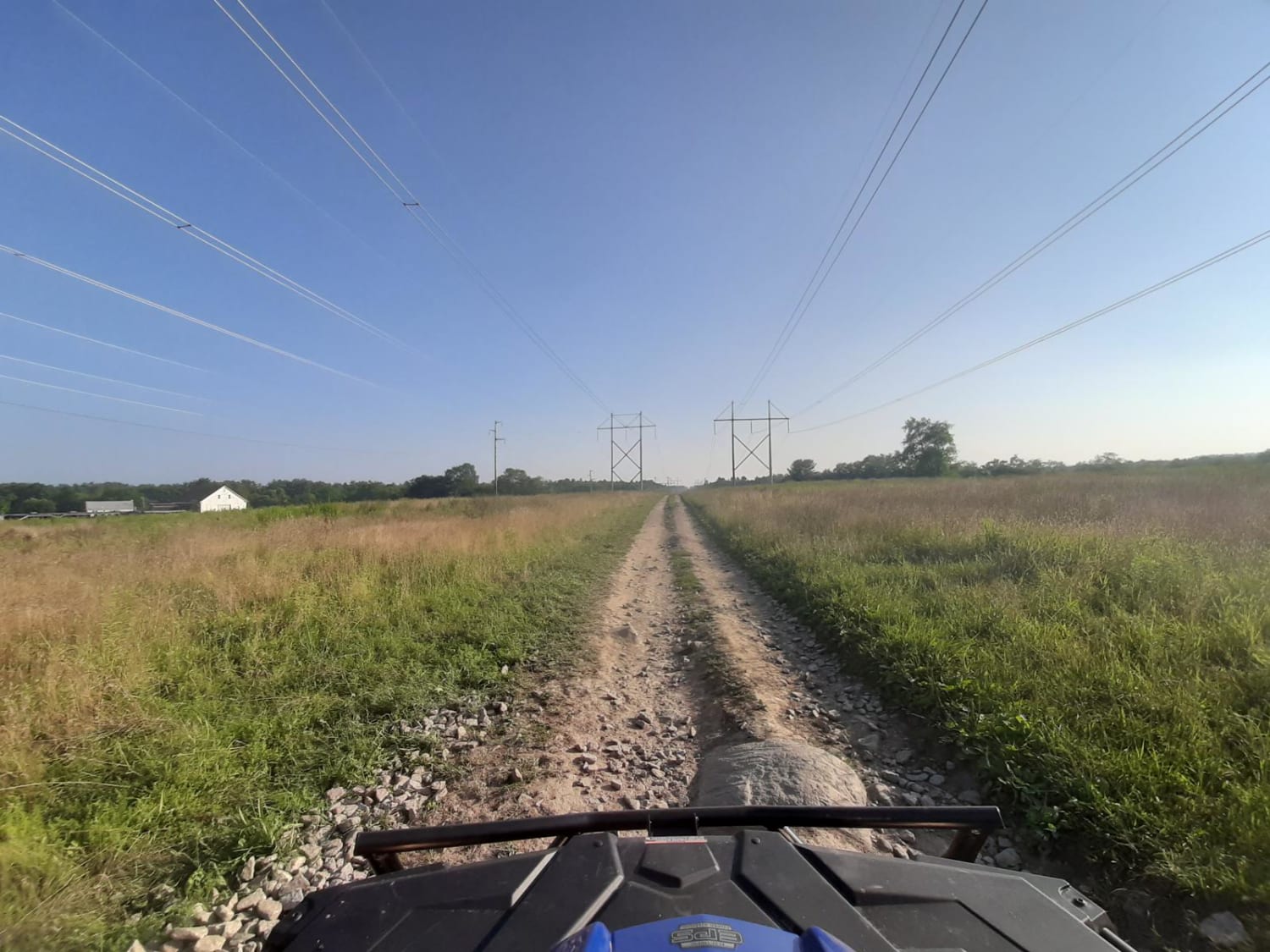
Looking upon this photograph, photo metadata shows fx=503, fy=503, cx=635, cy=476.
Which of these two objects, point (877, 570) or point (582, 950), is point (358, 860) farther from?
point (877, 570)

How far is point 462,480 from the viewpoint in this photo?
224 feet

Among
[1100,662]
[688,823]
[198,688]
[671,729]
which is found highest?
[688,823]

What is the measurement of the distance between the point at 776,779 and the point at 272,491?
221ft

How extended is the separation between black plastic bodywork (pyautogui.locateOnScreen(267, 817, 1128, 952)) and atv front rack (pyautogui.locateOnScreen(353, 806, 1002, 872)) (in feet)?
0.33

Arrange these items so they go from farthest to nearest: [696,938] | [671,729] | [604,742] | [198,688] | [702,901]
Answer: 1. [198,688]
2. [671,729]
3. [604,742]
4. [702,901]
5. [696,938]

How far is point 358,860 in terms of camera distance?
295 centimetres

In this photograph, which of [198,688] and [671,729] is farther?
[198,688]

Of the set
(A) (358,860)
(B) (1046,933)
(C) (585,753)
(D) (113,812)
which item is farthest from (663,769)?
(D) (113,812)

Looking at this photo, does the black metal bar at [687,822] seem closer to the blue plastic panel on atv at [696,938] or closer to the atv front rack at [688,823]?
the atv front rack at [688,823]

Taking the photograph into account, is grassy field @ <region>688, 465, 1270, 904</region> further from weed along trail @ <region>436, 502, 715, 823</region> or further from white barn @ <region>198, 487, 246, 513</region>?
white barn @ <region>198, 487, 246, 513</region>

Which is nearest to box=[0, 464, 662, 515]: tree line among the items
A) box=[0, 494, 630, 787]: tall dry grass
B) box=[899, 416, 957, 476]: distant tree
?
box=[0, 494, 630, 787]: tall dry grass

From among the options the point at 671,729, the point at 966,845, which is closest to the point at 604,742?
the point at 671,729

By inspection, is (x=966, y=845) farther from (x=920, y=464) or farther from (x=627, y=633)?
(x=920, y=464)

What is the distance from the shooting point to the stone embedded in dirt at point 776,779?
3.41 m
